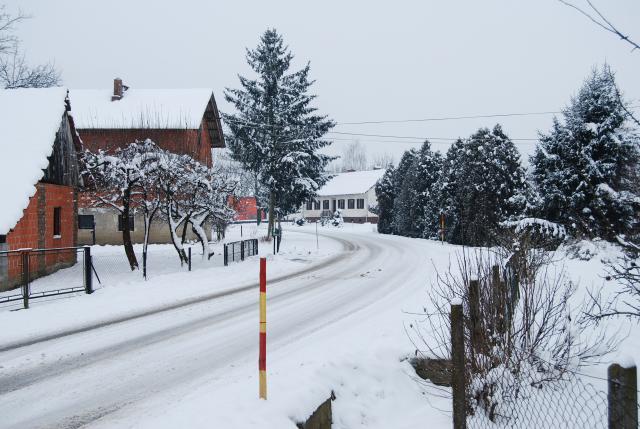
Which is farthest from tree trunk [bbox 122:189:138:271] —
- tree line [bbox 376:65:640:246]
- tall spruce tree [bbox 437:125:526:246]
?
tall spruce tree [bbox 437:125:526:246]

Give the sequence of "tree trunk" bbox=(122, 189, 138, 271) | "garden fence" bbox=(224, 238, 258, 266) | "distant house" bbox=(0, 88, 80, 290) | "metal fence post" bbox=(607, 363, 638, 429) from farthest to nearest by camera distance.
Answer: "garden fence" bbox=(224, 238, 258, 266), "tree trunk" bbox=(122, 189, 138, 271), "distant house" bbox=(0, 88, 80, 290), "metal fence post" bbox=(607, 363, 638, 429)

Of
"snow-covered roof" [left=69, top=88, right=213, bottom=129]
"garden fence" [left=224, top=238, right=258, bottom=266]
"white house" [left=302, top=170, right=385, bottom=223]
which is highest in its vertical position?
"snow-covered roof" [left=69, top=88, right=213, bottom=129]

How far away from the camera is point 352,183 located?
2697 inches

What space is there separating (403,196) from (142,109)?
2131cm

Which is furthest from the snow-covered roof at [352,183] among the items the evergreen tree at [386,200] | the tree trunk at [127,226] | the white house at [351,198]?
the tree trunk at [127,226]

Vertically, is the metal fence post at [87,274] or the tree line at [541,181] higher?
the tree line at [541,181]

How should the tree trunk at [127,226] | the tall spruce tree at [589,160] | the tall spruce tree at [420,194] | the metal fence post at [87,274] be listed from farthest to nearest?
the tall spruce tree at [420,194]
the tall spruce tree at [589,160]
the tree trunk at [127,226]
the metal fence post at [87,274]

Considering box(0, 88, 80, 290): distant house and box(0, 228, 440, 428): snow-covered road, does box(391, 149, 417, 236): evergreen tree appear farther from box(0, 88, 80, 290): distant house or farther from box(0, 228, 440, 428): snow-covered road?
box(0, 88, 80, 290): distant house

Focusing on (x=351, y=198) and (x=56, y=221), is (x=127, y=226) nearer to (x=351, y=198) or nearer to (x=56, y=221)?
(x=56, y=221)

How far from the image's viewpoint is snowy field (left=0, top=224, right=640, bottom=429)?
4934 millimetres

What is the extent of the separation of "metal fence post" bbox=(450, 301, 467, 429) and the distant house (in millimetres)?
14684

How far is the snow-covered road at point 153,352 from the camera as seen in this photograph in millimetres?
5449

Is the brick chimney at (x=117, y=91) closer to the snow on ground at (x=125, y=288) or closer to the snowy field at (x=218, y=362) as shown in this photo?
the snow on ground at (x=125, y=288)

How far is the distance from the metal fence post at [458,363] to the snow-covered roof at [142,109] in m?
27.8
